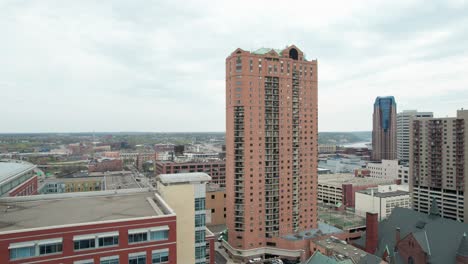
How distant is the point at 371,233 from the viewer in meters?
65.4

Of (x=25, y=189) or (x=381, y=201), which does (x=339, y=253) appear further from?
(x=25, y=189)

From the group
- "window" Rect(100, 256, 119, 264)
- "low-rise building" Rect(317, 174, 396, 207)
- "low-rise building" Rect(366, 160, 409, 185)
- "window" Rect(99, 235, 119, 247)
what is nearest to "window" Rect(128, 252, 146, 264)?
"window" Rect(100, 256, 119, 264)

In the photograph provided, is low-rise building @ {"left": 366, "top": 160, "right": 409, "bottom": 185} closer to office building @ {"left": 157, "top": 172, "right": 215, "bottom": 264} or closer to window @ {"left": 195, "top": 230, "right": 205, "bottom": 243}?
window @ {"left": 195, "top": 230, "right": 205, "bottom": 243}

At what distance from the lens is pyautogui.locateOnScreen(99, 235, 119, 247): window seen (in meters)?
33.1

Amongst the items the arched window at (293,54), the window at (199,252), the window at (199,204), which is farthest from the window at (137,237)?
the arched window at (293,54)

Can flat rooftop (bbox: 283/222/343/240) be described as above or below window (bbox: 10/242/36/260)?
below

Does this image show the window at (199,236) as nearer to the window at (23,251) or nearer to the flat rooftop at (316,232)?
the window at (23,251)

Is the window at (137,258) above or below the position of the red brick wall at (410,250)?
above

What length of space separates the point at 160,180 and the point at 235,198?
1280 inches

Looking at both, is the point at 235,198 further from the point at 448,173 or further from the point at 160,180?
the point at 448,173

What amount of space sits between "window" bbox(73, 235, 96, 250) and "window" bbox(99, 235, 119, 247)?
2.09 ft

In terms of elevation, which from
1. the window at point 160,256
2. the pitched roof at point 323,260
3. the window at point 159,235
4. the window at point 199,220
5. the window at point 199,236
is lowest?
the pitched roof at point 323,260

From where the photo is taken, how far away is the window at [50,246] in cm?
3091

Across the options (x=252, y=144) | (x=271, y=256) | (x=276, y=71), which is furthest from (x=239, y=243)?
(x=276, y=71)
